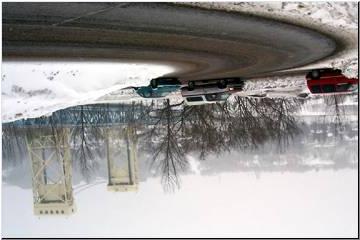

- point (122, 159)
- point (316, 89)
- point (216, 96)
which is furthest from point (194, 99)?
point (316, 89)

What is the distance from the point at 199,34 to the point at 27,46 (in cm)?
174

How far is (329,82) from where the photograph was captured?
641 cm

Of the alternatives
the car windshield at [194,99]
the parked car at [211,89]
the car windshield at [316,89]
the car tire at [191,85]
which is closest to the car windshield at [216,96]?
the parked car at [211,89]

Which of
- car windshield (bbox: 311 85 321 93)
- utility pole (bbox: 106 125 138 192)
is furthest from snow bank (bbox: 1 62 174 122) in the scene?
car windshield (bbox: 311 85 321 93)

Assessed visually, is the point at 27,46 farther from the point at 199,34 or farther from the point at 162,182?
the point at 162,182

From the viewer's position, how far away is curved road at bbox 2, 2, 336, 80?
4.01m

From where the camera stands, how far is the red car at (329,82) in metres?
6.26

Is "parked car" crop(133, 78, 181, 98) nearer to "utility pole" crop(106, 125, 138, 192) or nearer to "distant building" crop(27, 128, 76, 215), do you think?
"utility pole" crop(106, 125, 138, 192)

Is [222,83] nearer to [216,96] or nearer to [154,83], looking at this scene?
[216,96]

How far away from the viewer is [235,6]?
4367 millimetres

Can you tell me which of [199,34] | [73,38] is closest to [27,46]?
[73,38]

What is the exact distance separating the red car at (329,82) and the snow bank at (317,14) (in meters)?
1.02

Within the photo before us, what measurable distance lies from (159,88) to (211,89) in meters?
0.80

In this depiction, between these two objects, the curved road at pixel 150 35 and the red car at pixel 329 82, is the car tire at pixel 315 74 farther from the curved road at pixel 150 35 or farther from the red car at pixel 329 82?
the curved road at pixel 150 35
